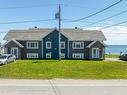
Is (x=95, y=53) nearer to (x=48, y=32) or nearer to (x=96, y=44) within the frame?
(x=96, y=44)

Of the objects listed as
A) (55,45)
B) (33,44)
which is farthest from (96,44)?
(33,44)

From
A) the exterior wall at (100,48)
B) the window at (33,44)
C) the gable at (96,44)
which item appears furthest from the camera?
the window at (33,44)

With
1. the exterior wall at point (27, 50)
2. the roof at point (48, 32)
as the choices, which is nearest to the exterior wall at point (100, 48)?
the roof at point (48, 32)

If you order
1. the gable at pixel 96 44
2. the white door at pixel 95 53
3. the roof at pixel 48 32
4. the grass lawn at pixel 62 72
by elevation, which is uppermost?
the roof at pixel 48 32

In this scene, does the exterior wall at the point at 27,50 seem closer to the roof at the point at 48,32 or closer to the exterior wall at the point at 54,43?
the exterior wall at the point at 54,43

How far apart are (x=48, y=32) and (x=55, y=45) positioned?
3.12 m

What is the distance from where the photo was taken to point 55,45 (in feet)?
187

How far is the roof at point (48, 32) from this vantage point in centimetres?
5712

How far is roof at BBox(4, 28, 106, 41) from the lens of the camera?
5712 cm

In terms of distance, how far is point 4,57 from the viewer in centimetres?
4081

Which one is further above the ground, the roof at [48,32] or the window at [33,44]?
the roof at [48,32]
